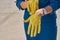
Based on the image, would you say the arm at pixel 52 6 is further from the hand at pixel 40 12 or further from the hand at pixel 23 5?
the hand at pixel 23 5

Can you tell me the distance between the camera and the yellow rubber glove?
1479 millimetres

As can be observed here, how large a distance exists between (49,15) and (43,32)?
16cm

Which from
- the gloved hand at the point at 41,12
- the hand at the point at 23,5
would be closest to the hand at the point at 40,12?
the gloved hand at the point at 41,12

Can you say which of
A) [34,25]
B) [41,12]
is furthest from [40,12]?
[34,25]

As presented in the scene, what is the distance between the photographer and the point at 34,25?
1.49 meters

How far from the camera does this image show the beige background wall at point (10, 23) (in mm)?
2934

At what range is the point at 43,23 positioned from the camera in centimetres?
155

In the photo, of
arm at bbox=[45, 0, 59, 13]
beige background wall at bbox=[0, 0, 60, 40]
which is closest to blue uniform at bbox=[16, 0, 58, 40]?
arm at bbox=[45, 0, 59, 13]

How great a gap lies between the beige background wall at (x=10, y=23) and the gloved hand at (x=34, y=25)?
131 centimetres

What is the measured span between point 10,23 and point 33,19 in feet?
6.37

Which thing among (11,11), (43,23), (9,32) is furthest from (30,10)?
(11,11)

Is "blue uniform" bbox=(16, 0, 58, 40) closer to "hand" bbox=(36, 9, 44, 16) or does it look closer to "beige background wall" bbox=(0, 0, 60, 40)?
"hand" bbox=(36, 9, 44, 16)

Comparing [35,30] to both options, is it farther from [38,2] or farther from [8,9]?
[8,9]

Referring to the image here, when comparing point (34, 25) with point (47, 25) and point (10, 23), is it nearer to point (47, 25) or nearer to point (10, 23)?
point (47, 25)
